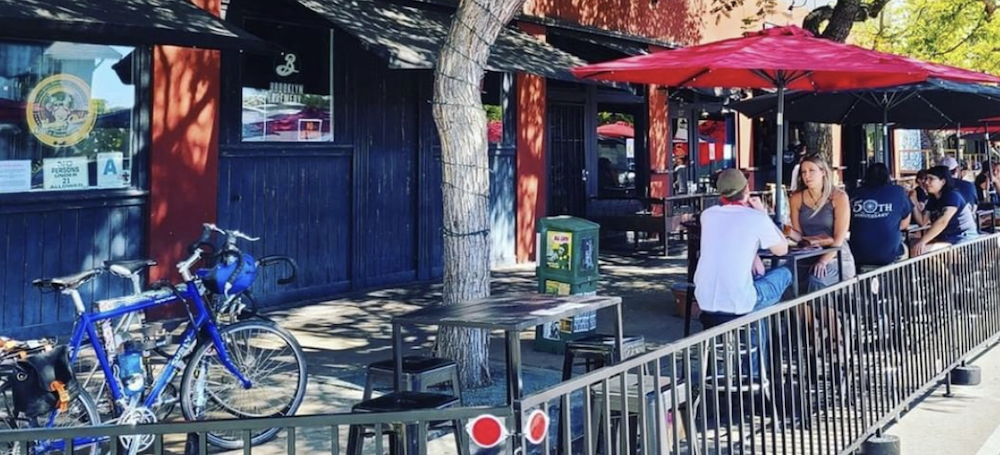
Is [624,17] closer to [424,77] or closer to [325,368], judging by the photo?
[424,77]

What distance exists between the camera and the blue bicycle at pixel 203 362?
4875 millimetres

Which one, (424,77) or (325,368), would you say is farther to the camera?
(424,77)

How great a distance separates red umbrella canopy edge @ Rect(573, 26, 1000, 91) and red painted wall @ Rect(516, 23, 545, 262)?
15.5ft

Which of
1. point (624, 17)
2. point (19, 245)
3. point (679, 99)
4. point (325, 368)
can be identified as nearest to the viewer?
point (325, 368)

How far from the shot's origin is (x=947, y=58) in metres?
24.4

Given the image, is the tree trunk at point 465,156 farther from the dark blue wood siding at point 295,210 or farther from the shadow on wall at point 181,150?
the dark blue wood siding at point 295,210

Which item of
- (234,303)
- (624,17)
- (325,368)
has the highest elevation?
(624,17)

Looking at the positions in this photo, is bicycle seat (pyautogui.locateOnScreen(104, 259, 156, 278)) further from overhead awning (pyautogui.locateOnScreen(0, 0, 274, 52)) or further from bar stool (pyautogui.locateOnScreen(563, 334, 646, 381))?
overhead awning (pyautogui.locateOnScreen(0, 0, 274, 52))

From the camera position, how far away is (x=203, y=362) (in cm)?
525

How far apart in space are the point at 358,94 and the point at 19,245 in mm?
4149

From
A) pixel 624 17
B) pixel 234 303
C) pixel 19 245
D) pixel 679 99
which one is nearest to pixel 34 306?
pixel 19 245

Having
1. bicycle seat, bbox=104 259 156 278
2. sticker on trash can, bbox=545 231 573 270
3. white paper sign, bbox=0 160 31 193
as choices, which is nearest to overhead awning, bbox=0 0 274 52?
white paper sign, bbox=0 160 31 193

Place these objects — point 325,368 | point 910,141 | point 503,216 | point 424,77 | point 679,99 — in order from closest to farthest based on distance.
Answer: point 325,368 → point 424,77 → point 503,216 → point 679,99 → point 910,141

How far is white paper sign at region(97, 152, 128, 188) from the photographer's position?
828 centimetres
